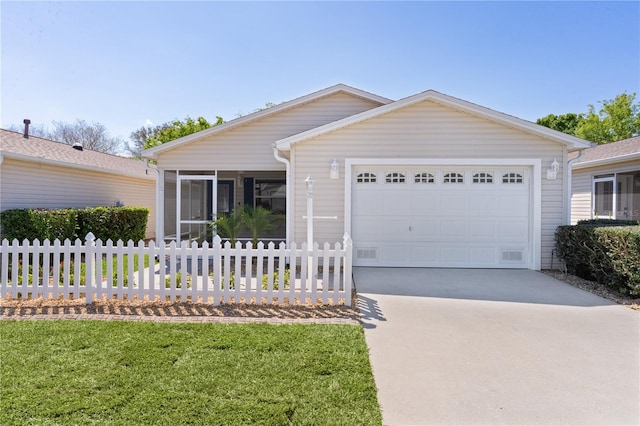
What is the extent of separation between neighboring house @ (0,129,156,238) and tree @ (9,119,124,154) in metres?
22.2

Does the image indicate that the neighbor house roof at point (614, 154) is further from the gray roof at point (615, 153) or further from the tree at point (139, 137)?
the tree at point (139, 137)

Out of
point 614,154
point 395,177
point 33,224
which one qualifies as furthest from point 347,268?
point 614,154

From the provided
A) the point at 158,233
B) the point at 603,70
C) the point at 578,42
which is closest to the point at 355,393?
the point at 158,233

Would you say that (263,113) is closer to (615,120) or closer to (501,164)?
(501,164)

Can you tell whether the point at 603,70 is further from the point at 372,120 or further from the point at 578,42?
the point at 372,120

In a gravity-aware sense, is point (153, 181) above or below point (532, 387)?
above

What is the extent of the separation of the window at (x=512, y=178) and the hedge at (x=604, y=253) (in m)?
1.36

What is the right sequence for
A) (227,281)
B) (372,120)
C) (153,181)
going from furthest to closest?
(153,181) → (372,120) → (227,281)

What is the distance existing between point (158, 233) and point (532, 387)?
9.75 meters

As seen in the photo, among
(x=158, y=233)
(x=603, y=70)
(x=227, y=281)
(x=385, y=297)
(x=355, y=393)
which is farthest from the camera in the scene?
(x=603, y=70)

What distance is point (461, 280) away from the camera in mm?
6793

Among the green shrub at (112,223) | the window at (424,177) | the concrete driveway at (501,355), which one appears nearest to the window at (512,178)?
the window at (424,177)

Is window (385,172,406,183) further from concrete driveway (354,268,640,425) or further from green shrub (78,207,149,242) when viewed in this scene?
green shrub (78,207,149,242)

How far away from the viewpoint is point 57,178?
1070cm
